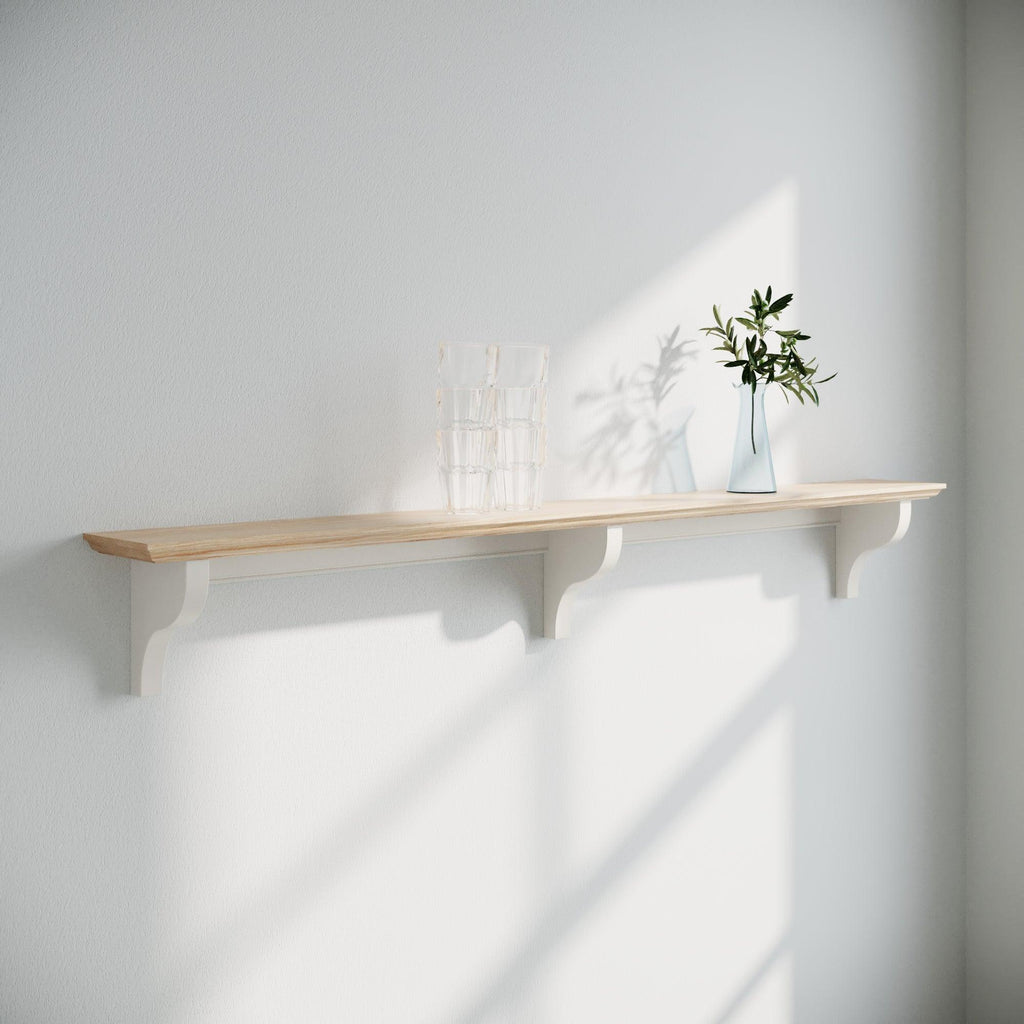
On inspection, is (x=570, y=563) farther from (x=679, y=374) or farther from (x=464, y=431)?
(x=679, y=374)

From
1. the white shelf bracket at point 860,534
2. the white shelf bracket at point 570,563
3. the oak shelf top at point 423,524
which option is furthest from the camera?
the white shelf bracket at point 860,534

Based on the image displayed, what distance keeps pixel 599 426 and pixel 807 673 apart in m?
0.63

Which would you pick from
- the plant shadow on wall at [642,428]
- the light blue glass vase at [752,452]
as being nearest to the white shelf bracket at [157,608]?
the plant shadow on wall at [642,428]

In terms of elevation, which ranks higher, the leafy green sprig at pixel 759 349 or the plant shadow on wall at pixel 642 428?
the leafy green sprig at pixel 759 349

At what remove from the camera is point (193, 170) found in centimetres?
125

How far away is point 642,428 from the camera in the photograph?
1.67 meters

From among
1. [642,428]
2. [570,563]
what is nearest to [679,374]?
[642,428]

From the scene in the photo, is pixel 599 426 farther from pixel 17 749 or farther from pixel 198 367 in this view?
pixel 17 749

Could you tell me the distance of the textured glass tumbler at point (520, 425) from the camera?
139cm

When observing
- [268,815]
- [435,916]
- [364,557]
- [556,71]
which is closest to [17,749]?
[268,815]

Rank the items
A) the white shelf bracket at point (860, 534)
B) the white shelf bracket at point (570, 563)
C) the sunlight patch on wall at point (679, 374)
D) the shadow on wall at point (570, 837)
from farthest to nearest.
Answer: the white shelf bracket at point (860, 534) < the sunlight patch on wall at point (679, 374) < the white shelf bracket at point (570, 563) < the shadow on wall at point (570, 837)

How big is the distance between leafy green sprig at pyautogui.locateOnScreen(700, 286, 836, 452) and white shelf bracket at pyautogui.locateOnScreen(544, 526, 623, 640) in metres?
0.36

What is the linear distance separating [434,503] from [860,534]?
2.68ft

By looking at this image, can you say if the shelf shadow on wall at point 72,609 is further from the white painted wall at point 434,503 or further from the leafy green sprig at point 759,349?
the leafy green sprig at point 759,349
